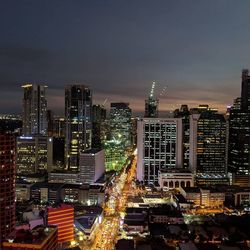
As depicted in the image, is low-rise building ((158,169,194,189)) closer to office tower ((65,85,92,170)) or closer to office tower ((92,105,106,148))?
office tower ((65,85,92,170))

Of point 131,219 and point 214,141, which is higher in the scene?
point 214,141

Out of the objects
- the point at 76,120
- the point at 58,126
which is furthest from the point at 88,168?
the point at 58,126

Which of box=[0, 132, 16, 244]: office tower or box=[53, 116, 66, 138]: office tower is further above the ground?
box=[53, 116, 66, 138]: office tower

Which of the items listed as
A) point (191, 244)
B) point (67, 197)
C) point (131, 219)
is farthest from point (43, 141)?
point (191, 244)

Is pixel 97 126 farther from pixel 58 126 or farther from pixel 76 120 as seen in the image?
pixel 76 120

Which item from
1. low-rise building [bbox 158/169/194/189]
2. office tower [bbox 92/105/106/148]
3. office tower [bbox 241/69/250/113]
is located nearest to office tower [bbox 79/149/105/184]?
low-rise building [bbox 158/169/194/189]

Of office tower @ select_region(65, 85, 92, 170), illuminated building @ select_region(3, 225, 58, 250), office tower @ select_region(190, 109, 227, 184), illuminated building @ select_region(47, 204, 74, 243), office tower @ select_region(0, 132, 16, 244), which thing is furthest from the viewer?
office tower @ select_region(65, 85, 92, 170)

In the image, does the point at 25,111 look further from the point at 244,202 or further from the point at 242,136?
the point at 244,202
